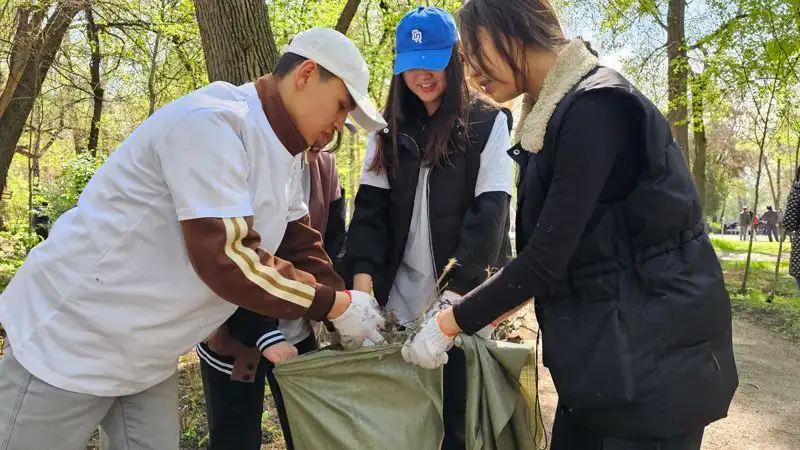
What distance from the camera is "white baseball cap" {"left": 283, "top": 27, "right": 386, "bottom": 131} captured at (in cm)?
164

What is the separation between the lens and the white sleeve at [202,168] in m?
1.42

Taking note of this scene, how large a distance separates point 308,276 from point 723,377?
3.41 feet

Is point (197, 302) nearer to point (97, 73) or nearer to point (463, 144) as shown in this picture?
point (463, 144)

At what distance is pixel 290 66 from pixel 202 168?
43 centimetres

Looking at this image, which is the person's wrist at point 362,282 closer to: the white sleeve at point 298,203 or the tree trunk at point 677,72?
the white sleeve at point 298,203

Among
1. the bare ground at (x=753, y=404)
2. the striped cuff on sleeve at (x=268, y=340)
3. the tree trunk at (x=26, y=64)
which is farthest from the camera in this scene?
the tree trunk at (x=26, y=64)

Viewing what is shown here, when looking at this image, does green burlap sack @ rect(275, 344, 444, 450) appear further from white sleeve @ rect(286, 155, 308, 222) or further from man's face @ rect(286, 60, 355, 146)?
man's face @ rect(286, 60, 355, 146)

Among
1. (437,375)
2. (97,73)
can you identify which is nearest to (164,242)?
(437,375)

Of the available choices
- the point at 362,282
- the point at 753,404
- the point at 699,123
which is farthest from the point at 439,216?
the point at 699,123

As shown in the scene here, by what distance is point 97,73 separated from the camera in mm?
11539

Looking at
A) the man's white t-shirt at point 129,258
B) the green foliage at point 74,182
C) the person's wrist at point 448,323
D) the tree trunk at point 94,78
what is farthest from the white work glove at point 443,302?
the tree trunk at point 94,78

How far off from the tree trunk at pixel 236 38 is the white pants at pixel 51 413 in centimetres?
239

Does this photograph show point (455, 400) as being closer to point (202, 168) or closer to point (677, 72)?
point (202, 168)

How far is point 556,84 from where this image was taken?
148 centimetres
